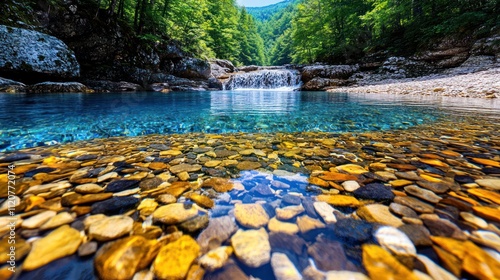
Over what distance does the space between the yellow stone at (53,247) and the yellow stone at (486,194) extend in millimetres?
2053

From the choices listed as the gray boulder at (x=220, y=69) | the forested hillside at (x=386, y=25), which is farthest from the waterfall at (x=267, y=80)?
the forested hillside at (x=386, y=25)

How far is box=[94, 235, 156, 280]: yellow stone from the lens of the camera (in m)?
0.72

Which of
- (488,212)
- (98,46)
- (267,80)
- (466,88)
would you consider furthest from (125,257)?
(267,80)

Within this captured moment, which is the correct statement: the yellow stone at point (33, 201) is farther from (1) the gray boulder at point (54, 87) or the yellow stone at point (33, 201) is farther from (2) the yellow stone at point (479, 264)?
(1) the gray boulder at point (54, 87)

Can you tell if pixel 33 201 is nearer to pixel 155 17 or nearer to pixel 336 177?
pixel 336 177

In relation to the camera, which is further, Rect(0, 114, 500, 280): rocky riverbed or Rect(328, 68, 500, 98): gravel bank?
Rect(328, 68, 500, 98): gravel bank

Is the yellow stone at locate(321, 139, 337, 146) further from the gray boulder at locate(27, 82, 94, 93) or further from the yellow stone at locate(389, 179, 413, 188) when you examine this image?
the gray boulder at locate(27, 82, 94, 93)

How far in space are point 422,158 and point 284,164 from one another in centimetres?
124

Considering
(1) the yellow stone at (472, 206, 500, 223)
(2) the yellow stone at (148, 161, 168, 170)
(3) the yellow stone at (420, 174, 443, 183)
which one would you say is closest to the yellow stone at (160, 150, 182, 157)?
(2) the yellow stone at (148, 161, 168, 170)

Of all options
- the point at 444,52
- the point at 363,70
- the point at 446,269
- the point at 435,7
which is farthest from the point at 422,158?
the point at 435,7

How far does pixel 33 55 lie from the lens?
342 inches

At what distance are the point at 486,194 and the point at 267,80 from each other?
59.4ft

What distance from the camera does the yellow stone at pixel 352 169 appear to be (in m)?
1.57

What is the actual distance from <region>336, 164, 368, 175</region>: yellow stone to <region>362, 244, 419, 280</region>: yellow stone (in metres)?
0.81
